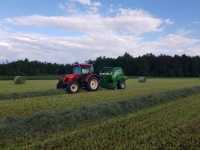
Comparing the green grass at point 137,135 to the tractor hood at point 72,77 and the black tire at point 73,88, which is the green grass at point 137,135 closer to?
the black tire at point 73,88

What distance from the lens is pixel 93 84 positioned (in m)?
25.8

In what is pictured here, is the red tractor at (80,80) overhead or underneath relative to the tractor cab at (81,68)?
underneath

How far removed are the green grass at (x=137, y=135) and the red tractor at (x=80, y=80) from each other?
12.1 metres

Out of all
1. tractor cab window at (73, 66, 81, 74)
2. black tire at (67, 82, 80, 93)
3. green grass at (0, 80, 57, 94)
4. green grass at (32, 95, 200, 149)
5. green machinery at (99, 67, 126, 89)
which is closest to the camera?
green grass at (32, 95, 200, 149)

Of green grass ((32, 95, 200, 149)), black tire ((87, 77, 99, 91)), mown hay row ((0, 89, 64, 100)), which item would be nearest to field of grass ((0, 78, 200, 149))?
green grass ((32, 95, 200, 149))

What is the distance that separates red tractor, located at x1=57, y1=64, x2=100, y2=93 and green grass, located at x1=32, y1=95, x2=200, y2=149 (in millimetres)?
12057

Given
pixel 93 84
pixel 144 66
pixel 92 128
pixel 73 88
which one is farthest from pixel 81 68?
pixel 144 66

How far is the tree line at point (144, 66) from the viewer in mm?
77250

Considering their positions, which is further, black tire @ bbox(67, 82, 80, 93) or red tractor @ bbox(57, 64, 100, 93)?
red tractor @ bbox(57, 64, 100, 93)

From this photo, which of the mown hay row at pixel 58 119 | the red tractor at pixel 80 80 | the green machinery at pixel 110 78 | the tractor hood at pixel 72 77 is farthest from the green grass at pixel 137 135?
the green machinery at pixel 110 78

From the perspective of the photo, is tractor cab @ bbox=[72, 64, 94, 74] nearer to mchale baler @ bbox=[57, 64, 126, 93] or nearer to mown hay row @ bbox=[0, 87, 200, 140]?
mchale baler @ bbox=[57, 64, 126, 93]

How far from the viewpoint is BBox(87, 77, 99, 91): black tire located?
25.5 metres

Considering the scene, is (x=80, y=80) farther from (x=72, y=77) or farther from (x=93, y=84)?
(x=93, y=84)

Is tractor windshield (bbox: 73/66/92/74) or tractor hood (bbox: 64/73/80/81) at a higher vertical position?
tractor windshield (bbox: 73/66/92/74)
